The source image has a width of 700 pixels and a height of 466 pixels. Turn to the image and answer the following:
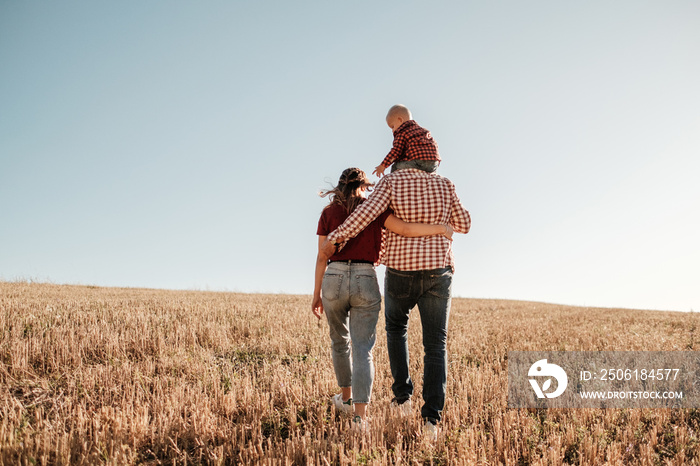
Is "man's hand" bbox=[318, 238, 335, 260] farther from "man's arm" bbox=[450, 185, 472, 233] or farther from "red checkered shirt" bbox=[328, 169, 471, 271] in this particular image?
"man's arm" bbox=[450, 185, 472, 233]

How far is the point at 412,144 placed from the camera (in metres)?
3.99

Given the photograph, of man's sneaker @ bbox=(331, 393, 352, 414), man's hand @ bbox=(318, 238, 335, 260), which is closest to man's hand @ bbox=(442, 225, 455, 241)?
man's hand @ bbox=(318, 238, 335, 260)

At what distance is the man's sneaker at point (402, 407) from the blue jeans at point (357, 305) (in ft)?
1.53

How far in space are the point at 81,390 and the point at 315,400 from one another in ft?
9.47

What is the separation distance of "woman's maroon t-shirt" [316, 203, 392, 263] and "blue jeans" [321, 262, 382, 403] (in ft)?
0.29

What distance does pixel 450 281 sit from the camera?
12.9 feet

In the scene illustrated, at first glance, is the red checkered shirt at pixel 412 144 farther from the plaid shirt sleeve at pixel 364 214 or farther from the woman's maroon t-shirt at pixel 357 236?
the woman's maroon t-shirt at pixel 357 236

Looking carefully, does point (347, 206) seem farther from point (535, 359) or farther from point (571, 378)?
point (535, 359)

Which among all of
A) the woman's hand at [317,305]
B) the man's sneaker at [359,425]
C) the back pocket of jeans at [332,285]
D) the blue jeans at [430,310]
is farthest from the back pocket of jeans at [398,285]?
the man's sneaker at [359,425]

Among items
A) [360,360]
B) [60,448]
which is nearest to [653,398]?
[360,360]

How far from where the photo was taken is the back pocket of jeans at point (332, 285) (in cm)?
384

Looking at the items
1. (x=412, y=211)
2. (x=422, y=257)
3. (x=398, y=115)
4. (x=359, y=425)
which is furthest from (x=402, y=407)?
(x=398, y=115)

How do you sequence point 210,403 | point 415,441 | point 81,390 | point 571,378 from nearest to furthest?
point 415,441 < point 210,403 < point 81,390 < point 571,378

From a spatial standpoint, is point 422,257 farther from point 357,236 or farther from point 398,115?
point 398,115
